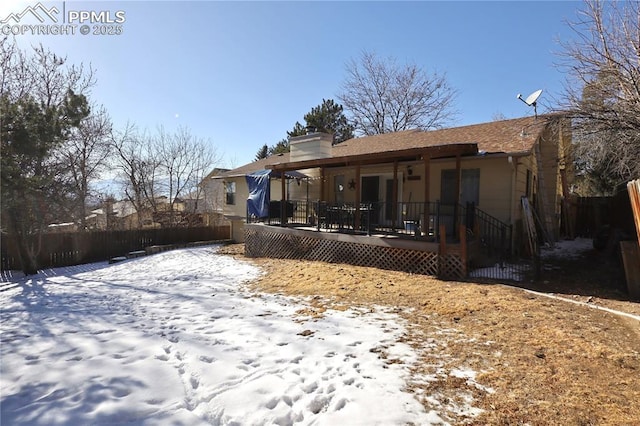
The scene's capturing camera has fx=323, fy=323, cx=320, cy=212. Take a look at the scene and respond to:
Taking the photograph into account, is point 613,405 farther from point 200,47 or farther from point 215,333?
point 200,47

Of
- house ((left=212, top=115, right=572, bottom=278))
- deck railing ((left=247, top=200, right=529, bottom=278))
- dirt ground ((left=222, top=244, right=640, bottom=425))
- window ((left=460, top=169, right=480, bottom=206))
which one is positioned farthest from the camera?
window ((left=460, top=169, right=480, bottom=206))

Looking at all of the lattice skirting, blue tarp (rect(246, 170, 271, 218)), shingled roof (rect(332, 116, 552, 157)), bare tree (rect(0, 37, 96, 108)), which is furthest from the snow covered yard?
bare tree (rect(0, 37, 96, 108))

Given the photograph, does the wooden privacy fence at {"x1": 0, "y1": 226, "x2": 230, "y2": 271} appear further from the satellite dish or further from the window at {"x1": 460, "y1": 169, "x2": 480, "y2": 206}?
the satellite dish

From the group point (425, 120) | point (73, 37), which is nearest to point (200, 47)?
point (73, 37)

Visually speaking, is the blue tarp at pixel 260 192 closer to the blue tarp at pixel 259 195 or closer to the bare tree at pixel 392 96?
the blue tarp at pixel 259 195

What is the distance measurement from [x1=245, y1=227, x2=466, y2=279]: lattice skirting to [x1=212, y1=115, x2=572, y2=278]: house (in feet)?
1.60

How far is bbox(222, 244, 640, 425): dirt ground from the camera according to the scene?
8.77 feet

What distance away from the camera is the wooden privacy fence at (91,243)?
1248 centimetres

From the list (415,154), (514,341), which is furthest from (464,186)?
(514,341)

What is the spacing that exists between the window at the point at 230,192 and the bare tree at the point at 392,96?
13572 millimetres

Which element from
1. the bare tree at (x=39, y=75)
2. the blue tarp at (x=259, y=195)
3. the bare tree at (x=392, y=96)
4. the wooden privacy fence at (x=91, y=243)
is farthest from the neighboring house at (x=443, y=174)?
the bare tree at (x=392, y=96)

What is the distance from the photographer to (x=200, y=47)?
10.2 m

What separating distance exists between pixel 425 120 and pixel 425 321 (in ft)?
78.5

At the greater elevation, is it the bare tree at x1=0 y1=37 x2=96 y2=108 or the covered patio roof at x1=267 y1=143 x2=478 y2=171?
the bare tree at x1=0 y1=37 x2=96 y2=108
